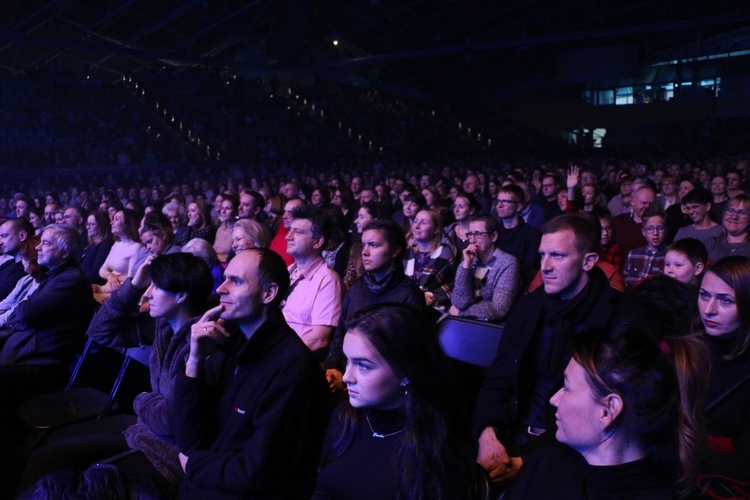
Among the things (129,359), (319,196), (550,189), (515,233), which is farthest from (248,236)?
(550,189)

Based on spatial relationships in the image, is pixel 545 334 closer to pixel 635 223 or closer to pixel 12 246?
pixel 635 223

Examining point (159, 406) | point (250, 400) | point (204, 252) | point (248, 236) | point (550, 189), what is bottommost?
point (159, 406)

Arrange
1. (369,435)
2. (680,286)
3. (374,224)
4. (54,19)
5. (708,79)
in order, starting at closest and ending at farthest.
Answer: (369,435) < (680,286) < (374,224) < (54,19) < (708,79)

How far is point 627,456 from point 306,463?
1190 mm

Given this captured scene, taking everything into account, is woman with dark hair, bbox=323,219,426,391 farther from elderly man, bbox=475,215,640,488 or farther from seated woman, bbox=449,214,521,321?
elderly man, bbox=475,215,640,488

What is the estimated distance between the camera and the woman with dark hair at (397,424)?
194cm

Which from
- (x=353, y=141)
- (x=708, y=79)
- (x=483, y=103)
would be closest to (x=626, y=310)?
(x=353, y=141)

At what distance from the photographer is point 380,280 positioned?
3.59 m

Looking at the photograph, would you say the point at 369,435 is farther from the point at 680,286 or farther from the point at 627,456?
the point at 680,286

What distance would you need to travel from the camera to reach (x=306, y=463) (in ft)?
7.89

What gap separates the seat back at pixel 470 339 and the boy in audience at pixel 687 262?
120 centimetres

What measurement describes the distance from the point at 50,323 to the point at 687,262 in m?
3.71

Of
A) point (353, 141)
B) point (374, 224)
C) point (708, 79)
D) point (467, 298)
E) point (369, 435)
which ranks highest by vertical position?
point (708, 79)

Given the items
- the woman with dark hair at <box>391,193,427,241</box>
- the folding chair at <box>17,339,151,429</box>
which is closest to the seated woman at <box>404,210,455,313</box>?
the woman with dark hair at <box>391,193,427,241</box>
